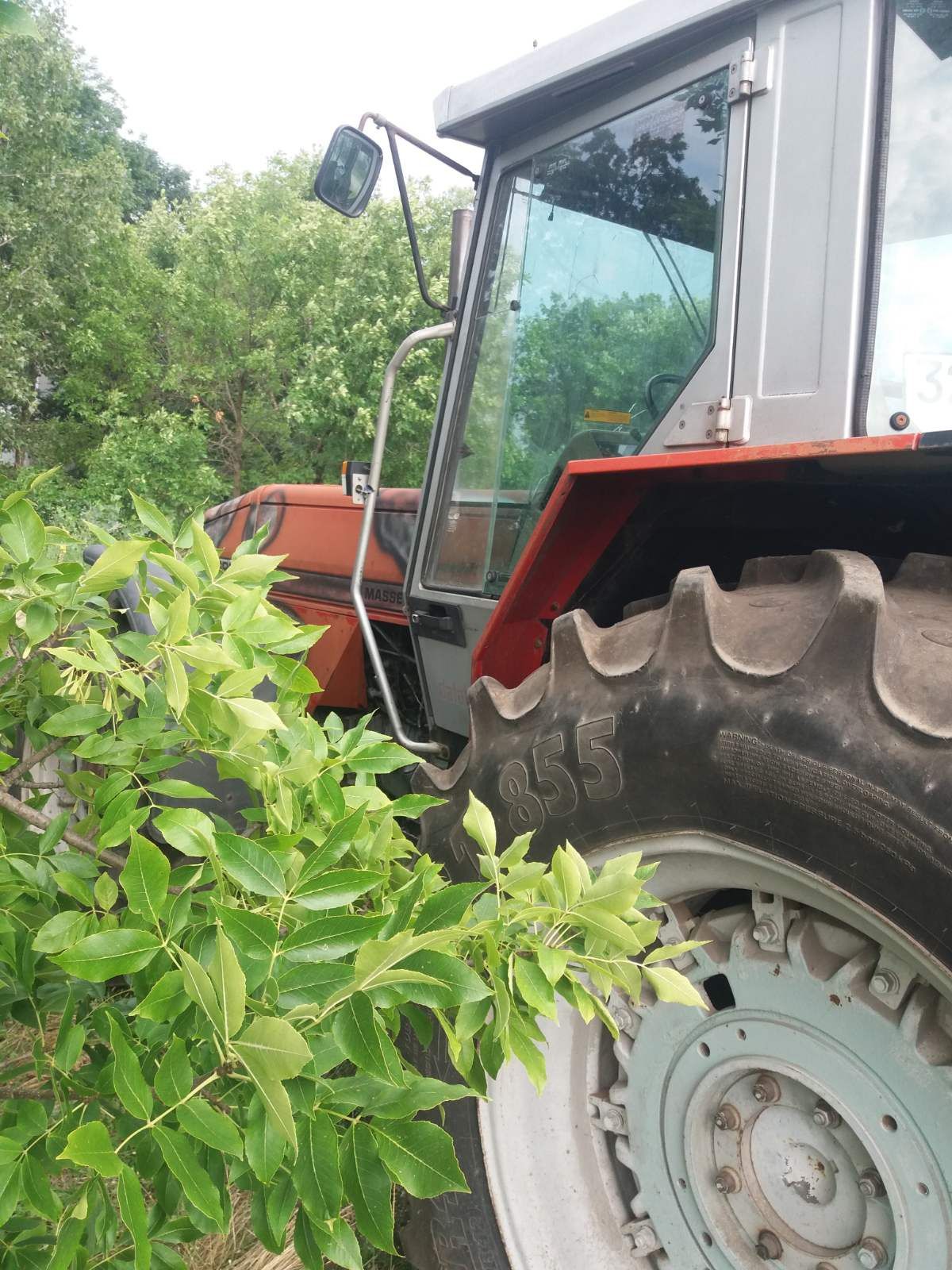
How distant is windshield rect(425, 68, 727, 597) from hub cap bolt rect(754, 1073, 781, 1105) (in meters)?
1.12

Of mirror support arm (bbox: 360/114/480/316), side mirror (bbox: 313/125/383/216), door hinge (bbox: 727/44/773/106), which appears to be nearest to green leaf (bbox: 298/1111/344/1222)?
door hinge (bbox: 727/44/773/106)

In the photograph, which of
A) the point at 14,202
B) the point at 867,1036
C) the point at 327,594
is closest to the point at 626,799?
the point at 867,1036

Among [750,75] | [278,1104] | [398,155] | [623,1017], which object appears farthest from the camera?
[398,155]

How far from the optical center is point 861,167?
146 cm

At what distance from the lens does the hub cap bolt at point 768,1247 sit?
1.31m

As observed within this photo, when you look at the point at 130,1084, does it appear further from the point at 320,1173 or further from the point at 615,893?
the point at 615,893

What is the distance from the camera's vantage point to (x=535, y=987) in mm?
841

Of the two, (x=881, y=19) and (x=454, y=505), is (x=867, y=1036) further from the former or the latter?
(x=454, y=505)

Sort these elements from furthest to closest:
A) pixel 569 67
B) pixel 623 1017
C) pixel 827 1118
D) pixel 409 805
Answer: pixel 569 67
pixel 623 1017
pixel 827 1118
pixel 409 805

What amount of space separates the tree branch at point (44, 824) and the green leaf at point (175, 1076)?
40cm

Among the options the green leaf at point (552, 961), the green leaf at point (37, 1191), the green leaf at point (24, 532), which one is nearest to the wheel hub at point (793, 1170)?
the green leaf at point (552, 961)

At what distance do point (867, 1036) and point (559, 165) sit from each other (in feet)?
6.08

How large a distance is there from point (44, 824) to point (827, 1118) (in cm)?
107

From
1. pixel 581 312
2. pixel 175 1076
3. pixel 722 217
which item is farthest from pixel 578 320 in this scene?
pixel 175 1076
